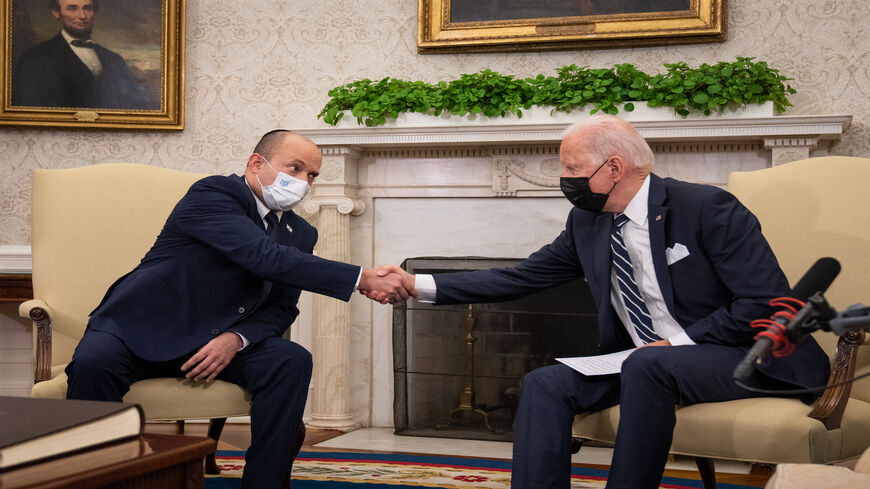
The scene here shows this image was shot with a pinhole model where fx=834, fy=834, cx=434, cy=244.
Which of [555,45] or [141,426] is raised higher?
[555,45]

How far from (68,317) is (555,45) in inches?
117

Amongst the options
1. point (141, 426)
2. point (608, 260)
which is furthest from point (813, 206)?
point (141, 426)

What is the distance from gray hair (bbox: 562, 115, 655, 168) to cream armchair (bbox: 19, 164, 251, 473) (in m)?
1.73

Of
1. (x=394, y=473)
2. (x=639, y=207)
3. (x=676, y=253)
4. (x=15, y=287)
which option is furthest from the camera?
(x=15, y=287)

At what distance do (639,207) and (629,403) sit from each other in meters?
0.71

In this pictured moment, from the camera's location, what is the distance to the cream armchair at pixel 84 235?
3182mm

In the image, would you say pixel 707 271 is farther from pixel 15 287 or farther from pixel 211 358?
pixel 15 287

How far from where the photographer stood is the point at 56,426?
4.26 ft

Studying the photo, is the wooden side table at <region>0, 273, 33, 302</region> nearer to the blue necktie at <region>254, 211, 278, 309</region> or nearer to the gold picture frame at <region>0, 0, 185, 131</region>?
the gold picture frame at <region>0, 0, 185, 131</region>

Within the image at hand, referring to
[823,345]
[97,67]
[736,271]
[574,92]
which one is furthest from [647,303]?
[97,67]

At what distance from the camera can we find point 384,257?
4922 mm

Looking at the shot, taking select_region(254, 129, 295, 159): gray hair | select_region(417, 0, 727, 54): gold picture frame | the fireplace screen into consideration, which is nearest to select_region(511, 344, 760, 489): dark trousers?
select_region(254, 129, 295, 159): gray hair

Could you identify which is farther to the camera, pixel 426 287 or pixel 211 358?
pixel 426 287

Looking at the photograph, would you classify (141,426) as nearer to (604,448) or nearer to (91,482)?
(91,482)
